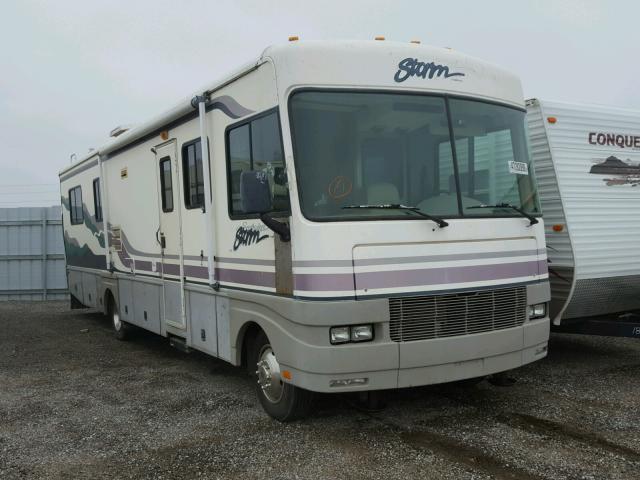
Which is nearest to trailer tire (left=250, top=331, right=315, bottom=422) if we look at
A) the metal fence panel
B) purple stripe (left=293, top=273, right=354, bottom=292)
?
purple stripe (left=293, top=273, right=354, bottom=292)

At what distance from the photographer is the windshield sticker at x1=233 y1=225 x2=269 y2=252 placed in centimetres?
500

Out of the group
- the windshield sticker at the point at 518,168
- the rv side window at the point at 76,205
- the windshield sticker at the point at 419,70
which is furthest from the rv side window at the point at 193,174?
the rv side window at the point at 76,205

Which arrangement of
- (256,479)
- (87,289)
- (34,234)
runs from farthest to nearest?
1. (34,234)
2. (87,289)
3. (256,479)

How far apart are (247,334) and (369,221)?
173 centimetres

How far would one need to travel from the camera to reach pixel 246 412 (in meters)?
5.45

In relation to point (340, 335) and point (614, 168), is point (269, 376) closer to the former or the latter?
point (340, 335)

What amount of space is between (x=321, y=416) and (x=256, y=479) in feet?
3.97

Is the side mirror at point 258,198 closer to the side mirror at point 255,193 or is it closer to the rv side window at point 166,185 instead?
the side mirror at point 255,193

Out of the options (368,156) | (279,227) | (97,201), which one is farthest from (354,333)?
(97,201)

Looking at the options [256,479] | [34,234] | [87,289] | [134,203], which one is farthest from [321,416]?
[34,234]

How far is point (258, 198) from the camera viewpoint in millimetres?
4535

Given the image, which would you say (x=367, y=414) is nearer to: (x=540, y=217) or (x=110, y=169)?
(x=540, y=217)

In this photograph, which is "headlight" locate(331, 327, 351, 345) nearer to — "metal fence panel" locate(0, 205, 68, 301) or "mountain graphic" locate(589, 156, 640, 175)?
"mountain graphic" locate(589, 156, 640, 175)

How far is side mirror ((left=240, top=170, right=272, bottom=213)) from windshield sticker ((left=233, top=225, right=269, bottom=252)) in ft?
1.36
